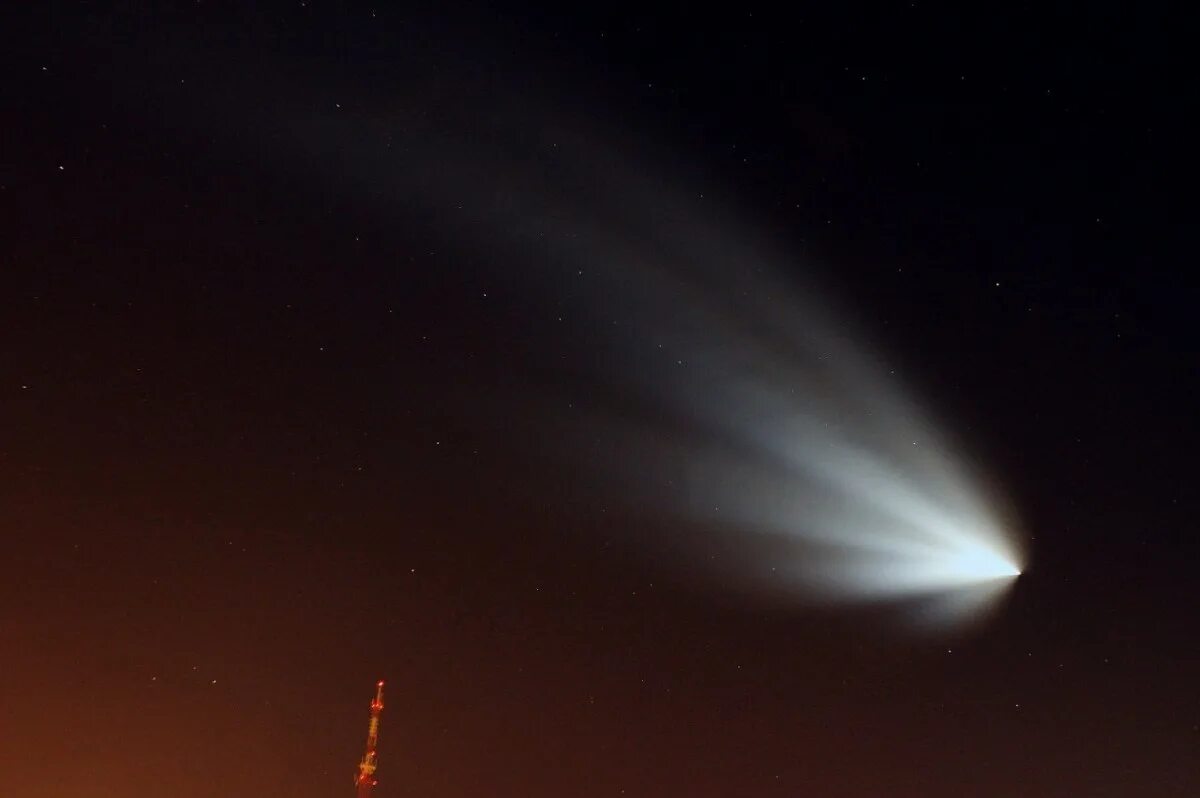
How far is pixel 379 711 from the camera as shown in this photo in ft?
21.3

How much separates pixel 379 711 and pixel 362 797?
1726mm

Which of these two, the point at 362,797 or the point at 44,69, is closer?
the point at 44,69

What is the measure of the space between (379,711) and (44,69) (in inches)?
175

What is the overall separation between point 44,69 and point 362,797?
5941 millimetres

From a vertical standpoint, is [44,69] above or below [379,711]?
above

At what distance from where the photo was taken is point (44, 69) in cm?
447

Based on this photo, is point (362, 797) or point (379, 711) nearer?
point (379, 711)

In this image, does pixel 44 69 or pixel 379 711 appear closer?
pixel 44 69

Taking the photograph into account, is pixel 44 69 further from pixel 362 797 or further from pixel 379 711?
pixel 362 797

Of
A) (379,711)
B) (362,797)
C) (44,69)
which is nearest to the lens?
(44,69)

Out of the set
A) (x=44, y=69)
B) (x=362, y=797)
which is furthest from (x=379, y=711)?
(x=44, y=69)

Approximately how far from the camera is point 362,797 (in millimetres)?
7719

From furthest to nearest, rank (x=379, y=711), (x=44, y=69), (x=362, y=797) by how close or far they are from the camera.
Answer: (x=362, y=797) < (x=379, y=711) < (x=44, y=69)
